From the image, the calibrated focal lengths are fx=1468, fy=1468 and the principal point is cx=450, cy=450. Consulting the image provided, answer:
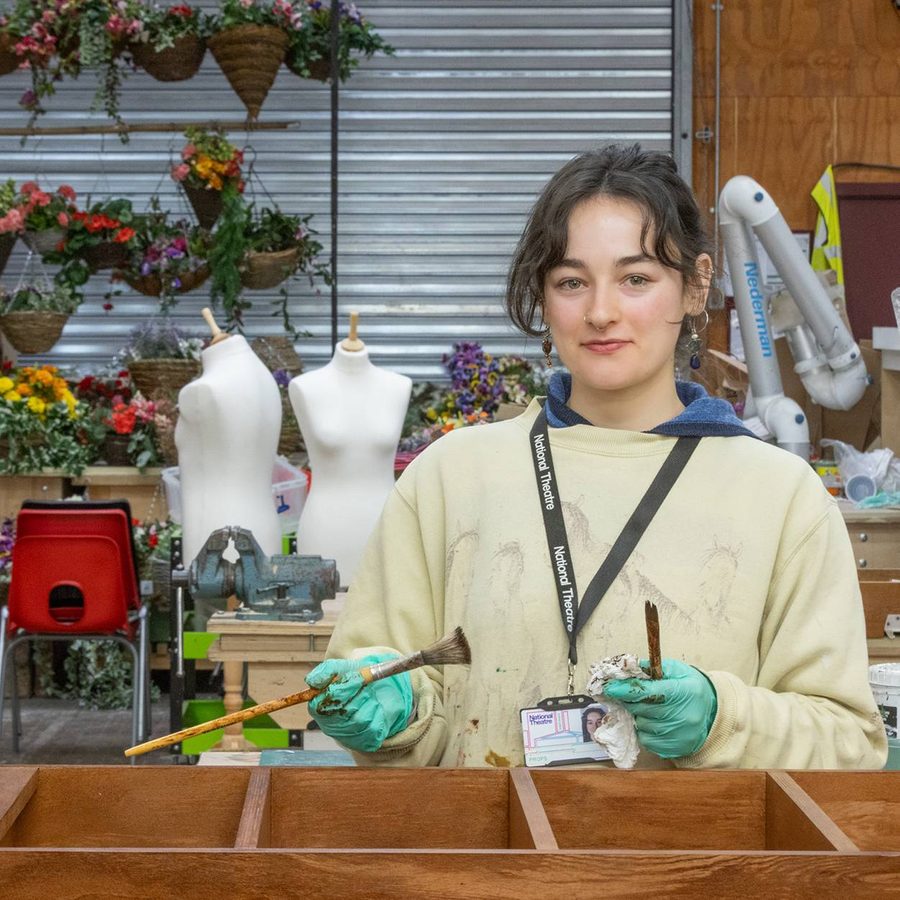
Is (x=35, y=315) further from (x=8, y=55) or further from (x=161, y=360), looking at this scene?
(x=8, y=55)

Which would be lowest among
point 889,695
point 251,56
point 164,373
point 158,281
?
point 889,695

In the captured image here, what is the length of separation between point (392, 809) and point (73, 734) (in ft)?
16.5

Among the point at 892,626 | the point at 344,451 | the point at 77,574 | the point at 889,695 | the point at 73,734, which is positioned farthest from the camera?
the point at 73,734

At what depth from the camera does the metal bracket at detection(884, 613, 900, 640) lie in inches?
141

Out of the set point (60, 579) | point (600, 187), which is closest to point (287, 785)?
point (600, 187)

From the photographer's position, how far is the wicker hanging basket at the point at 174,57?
24.1 feet

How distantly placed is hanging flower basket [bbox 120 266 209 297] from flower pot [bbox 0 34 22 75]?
3.87 feet

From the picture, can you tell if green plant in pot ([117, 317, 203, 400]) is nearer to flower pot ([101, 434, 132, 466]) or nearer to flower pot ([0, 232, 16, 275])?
flower pot ([101, 434, 132, 466])

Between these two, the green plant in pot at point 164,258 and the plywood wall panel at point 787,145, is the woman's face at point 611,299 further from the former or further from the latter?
the plywood wall panel at point 787,145

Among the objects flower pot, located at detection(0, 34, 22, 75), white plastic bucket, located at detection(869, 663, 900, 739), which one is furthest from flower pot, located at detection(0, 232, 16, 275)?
white plastic bucket, located at detection(869, 663, 900, 739)

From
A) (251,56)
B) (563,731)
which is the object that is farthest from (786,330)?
(563,731)

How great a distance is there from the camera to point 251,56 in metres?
7.25

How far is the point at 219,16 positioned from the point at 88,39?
655 millimetres

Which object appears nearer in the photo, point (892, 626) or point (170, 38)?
point (892, 626)
